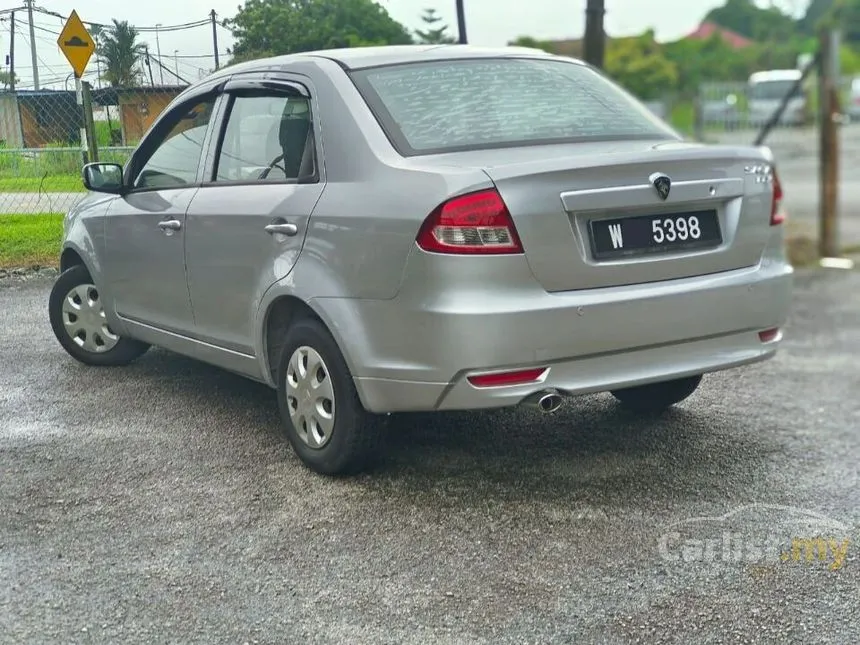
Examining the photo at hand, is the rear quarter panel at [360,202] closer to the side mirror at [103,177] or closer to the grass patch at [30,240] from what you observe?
the side mirror at [103,177]

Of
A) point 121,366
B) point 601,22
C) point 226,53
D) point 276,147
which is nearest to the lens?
point 276,147

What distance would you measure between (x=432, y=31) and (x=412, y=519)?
3844 mm

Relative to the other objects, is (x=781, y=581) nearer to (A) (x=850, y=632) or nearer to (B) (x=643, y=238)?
(A) (x=850, y=632)

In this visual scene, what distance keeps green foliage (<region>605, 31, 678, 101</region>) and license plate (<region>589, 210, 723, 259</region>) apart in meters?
11.6

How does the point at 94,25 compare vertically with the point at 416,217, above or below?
above

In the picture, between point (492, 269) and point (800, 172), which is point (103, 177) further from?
point (800, 172)

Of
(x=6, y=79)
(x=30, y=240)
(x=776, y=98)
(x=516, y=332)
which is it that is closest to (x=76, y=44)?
(x=6, y=79)

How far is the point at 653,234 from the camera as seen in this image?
4.09m

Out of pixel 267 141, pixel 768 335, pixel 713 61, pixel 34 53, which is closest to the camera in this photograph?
pixel 768 335

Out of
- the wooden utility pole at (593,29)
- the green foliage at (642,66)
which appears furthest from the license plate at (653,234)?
the green foliage at (642,66)

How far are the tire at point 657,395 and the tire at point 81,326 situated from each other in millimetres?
2644

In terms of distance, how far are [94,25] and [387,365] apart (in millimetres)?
2576

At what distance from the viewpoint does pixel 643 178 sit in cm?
404

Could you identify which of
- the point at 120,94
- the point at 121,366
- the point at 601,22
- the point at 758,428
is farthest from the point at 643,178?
the point at 601,22
